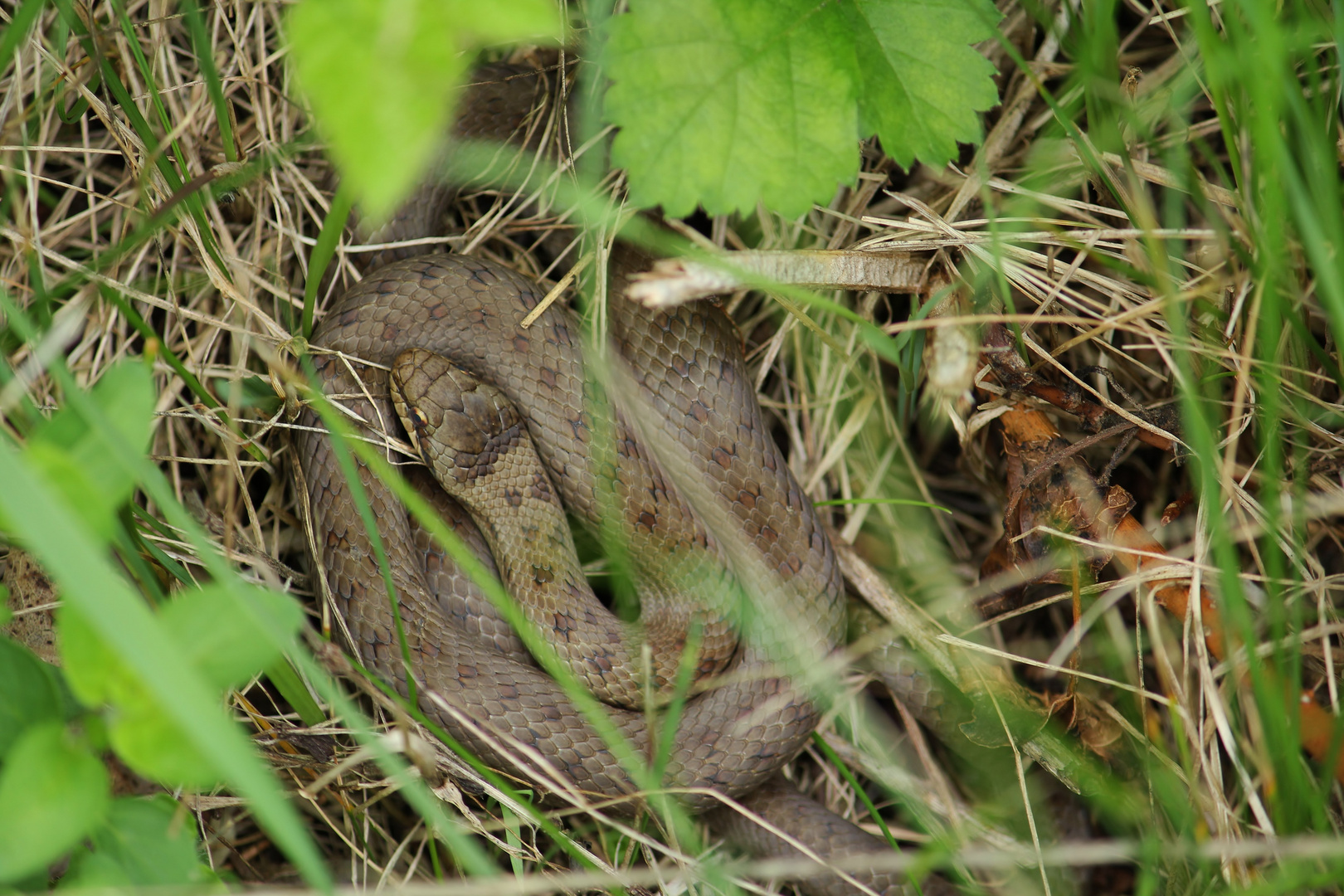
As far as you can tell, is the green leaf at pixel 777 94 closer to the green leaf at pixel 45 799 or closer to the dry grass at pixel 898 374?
the dry grass at pixel 898 374

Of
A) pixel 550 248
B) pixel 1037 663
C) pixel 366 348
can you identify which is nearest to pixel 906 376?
pixel 1037 663

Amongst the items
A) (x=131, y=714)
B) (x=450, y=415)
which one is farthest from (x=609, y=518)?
(x=131, y=714)

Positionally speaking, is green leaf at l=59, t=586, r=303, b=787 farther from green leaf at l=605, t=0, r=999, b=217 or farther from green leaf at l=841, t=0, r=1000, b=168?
green leaf at l=841, t=0, r=1000, b=168

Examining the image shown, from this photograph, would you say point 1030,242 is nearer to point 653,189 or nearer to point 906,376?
point 906,376

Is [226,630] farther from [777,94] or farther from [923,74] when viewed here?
[923,74]

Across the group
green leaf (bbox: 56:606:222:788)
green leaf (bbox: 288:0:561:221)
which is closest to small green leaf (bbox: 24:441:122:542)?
green leaf (bbox: 56:606:222:788)

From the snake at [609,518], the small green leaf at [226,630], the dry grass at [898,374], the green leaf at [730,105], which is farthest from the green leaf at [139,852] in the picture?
the green leaf at [730,105]
